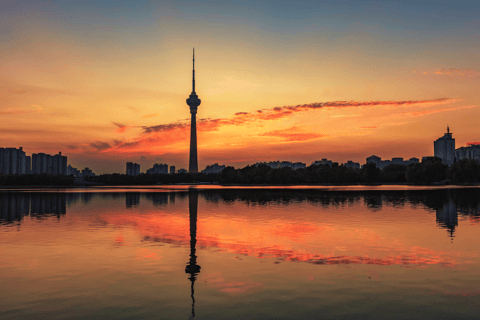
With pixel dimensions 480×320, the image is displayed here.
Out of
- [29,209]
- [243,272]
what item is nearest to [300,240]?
[243,272]

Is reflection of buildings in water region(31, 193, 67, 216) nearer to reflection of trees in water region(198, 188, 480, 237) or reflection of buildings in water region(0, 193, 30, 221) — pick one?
reflection of buildings in water region(0, 193, 30, 221)

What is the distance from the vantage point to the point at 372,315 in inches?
608

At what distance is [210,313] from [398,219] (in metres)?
35.9

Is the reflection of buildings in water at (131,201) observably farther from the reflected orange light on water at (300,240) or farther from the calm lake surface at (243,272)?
the calm lake surface at (243,272)

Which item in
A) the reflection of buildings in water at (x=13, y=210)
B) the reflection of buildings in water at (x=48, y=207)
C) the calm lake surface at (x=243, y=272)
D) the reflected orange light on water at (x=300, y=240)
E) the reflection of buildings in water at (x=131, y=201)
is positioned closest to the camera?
the calm lake surface at (x=243, y=272)

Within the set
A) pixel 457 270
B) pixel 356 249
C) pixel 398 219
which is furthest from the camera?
pixel 398 219

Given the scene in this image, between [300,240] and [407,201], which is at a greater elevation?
[407,201]

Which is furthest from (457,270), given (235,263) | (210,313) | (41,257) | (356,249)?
(41,257)

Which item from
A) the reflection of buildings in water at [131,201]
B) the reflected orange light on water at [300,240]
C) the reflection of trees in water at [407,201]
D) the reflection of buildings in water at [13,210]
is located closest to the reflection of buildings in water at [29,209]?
the reflection of buildings in water at [13,210]

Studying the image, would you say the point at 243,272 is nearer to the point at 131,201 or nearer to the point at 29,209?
the point at 29,209

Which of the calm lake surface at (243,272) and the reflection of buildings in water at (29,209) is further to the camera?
the reflection of buildings in water at (29,209)

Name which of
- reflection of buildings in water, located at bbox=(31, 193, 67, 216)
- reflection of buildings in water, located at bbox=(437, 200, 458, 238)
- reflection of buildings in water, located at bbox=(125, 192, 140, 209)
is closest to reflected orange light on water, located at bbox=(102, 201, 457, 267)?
reflection of buildings in water, located at bbox=(437, 200, 458, 238)

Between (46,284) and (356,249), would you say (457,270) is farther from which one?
(46,284)

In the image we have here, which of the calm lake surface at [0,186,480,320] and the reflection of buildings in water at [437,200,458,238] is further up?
the reflection of buildings in water at [437,200,458,238]
